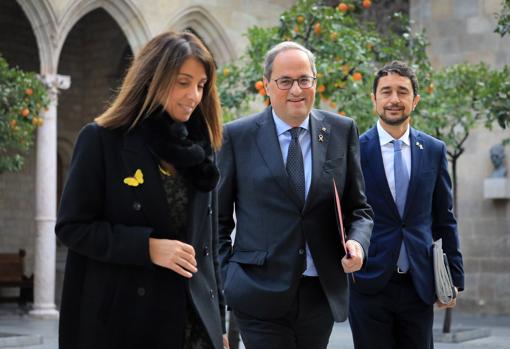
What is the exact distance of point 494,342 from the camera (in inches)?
461

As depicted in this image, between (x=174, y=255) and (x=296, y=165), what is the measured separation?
1.22m

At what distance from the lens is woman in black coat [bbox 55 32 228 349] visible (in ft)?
9.62

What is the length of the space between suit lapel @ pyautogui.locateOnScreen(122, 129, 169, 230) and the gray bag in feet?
6.46

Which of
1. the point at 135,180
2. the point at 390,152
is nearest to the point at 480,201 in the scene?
the point at 390,152

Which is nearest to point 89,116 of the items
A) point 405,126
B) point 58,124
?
point 58,124

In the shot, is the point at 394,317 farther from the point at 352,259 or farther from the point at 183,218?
the point at 183,218

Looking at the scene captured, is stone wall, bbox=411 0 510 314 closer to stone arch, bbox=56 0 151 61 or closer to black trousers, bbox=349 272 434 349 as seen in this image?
stone arch, bbox=56 0 151 61

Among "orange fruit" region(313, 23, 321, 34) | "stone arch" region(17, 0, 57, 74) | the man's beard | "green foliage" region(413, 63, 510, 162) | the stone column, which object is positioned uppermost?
"stone arch" region(17, 0, 57, 74)

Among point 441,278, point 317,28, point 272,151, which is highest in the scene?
point 317,28

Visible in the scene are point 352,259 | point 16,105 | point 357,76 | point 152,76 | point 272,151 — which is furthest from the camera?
Answer: point 16,105

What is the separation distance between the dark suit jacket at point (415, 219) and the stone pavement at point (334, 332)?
19.2 ft

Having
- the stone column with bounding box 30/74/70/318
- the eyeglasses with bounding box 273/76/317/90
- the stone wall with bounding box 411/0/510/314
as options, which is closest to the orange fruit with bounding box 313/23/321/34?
the eyeglasses with bounding box 273/76/317/90

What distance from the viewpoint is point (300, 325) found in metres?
3.88

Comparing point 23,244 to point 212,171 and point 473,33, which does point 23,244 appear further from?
point 212,171
